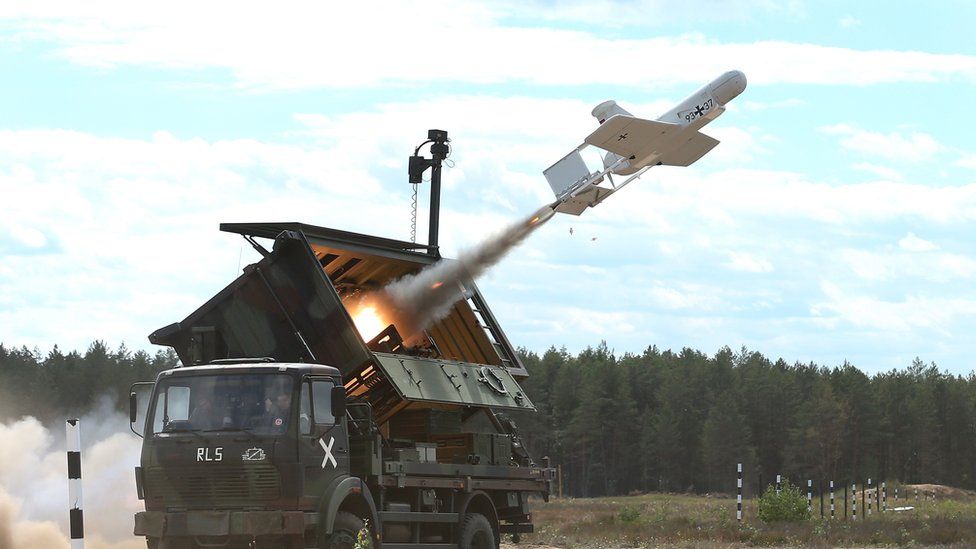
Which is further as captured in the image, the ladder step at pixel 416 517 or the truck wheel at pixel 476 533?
the truck wheel at pixel 476 533

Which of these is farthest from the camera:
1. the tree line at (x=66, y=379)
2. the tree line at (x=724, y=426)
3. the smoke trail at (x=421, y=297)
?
the tree line at (x=724, y=426)

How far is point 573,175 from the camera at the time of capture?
26438 millimetres

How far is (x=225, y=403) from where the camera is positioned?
14.6 metres

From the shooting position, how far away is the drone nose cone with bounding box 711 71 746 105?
26359mm

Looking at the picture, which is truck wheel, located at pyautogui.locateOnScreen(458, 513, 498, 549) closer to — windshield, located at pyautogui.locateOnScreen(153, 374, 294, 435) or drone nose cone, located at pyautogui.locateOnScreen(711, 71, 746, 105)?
windshield, located at pyautogui.locateOnScreen(153, 374, 294, 435)

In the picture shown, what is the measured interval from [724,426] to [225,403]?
3197 inches

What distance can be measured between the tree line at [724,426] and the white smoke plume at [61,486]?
6992 cm

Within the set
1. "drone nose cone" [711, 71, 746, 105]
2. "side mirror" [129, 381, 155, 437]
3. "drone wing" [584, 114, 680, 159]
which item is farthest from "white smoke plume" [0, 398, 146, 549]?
"drone nose cone" [711, 71, 746, 105]

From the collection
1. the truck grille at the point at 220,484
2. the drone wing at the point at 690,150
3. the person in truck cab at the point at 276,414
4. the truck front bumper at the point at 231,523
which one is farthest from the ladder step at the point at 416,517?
the drone wing at the point at 690,150

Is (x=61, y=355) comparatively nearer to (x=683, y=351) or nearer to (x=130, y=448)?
(x=683, y=351)

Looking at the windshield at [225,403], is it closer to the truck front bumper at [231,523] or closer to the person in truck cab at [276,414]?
the person in truck cab at [276,414]

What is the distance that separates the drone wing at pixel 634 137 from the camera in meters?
25.6

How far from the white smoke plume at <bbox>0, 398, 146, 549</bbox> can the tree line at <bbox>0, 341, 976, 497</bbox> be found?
69.9m

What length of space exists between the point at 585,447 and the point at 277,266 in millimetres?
84229
